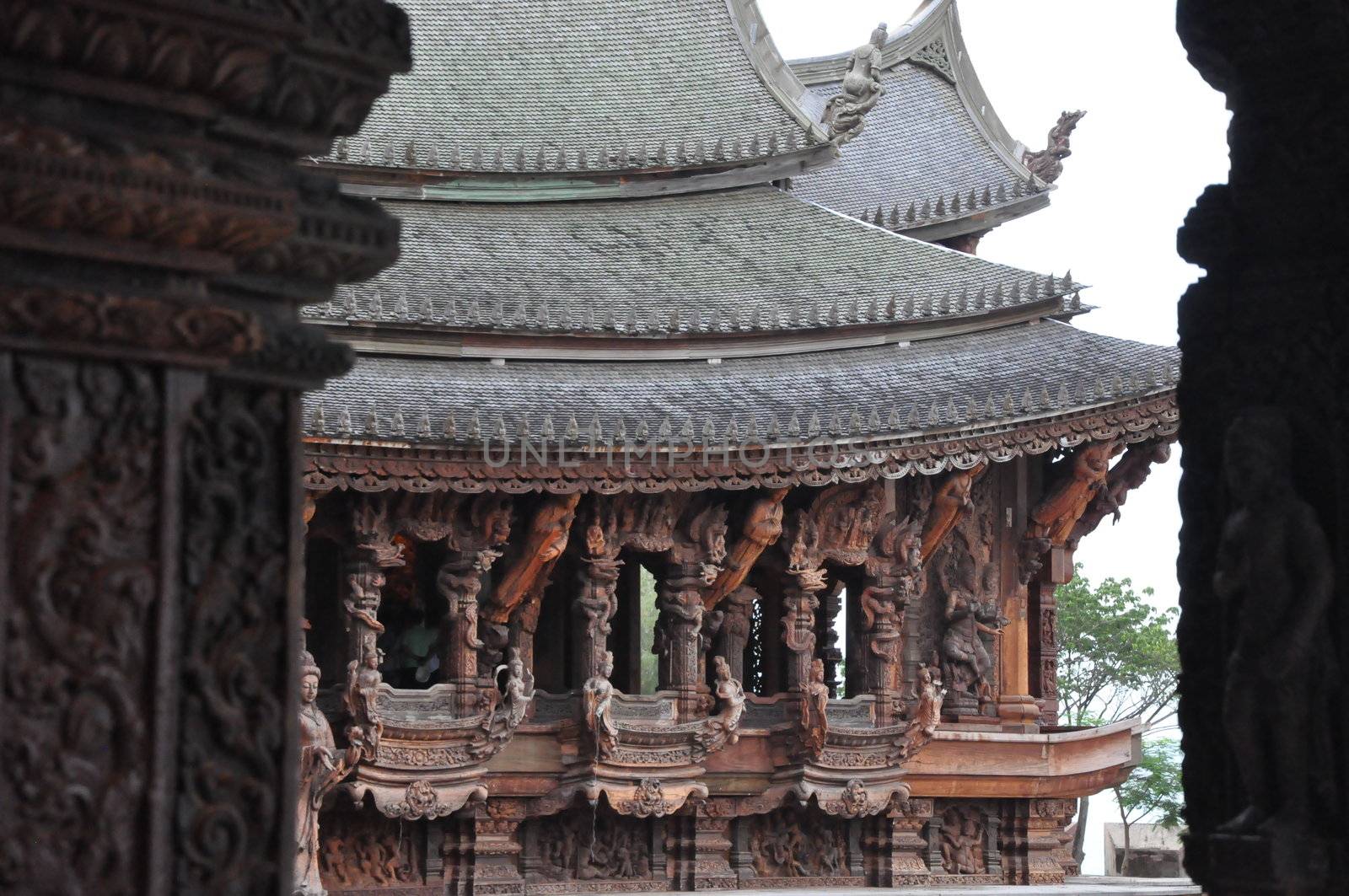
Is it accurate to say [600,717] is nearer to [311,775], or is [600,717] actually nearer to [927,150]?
[311,775]

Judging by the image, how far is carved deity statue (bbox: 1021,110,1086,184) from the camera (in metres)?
26.7

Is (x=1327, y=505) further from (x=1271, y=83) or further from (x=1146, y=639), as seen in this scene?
(x=1146, y=639)

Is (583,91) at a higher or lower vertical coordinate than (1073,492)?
higher

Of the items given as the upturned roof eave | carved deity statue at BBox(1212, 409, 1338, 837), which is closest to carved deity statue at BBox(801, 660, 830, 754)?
the upturned roof eave

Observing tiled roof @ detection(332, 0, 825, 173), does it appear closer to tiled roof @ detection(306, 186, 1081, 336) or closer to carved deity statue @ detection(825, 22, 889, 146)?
carved deity statue @ detection(825, 22, 889, 146)

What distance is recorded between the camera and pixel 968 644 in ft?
75.4


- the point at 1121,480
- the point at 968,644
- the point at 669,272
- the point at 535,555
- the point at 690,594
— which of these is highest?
the point at 669,272

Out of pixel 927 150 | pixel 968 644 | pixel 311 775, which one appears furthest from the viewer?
pixel 927 150

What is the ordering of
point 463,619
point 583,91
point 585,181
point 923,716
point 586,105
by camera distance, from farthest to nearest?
point 583,91, point 586,105, point 585,181, point 923,716, point 463,619

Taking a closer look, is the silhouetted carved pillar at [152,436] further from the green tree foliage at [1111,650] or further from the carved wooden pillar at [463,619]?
the green tree foliage at [1111,650]

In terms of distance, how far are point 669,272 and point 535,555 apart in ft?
13.1

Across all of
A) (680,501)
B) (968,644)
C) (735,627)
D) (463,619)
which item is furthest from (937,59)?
(463,619)

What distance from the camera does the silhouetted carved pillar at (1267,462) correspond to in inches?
257

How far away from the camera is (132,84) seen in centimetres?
461
